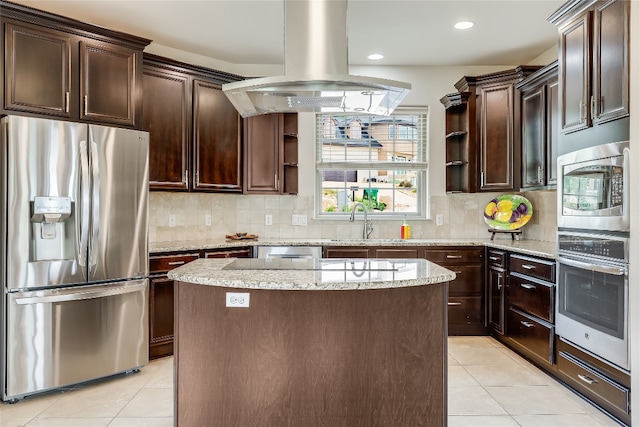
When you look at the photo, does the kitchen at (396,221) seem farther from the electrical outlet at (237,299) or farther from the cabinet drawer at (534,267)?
the electrical outlet at (237,299)

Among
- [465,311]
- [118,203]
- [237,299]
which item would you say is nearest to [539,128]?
[465,311]

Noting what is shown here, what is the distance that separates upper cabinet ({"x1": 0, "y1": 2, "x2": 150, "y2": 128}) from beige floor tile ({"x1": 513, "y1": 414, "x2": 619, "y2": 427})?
329cm

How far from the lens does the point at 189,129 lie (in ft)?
14.0

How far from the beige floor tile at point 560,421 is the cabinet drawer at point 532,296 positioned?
2.34 feet

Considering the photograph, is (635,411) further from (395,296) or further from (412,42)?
(412,42)

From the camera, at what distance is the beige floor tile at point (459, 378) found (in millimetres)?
3344

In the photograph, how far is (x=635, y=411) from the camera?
250cm

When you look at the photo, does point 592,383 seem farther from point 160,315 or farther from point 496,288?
point 160,315

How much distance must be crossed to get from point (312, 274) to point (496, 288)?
2.59 m

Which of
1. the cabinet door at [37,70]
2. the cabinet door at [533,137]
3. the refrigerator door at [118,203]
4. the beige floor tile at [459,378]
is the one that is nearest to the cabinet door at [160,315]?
the refrigerator door at [118,203]

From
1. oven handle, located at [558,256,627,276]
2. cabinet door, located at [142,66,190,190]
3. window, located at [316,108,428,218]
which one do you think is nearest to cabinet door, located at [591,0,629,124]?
oven handle, located at [558,256,627,276]

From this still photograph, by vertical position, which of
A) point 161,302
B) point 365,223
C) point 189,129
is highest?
point 189,129

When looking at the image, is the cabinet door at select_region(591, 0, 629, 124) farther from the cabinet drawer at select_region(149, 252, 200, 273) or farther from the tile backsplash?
the cabinet drawer at select_region(149, 252, 200, 273)

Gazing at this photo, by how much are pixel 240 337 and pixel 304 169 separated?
3096mm
